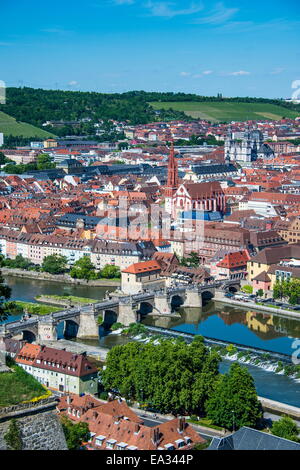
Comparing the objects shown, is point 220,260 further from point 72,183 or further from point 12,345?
point 72,183

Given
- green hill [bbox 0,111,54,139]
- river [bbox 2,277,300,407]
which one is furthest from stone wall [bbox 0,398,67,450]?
green hill [bbox 0,111,54,139]

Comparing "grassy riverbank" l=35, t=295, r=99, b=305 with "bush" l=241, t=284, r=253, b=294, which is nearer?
"grassy riverbank" l=35, t=295, r=99, b=305

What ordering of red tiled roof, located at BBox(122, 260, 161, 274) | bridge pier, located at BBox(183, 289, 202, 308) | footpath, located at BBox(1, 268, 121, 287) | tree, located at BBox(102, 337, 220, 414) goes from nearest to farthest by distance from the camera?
tree, located at BBox(102, 337, 220, 414), bridge pier, located at BBox(183, 289, 202, 308), red tiled roof, located at BBox(122, 260, 161, 274), footpath, located at BBox(1, 268, 121, 287)

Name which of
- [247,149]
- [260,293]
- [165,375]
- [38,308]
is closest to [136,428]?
[165,375]

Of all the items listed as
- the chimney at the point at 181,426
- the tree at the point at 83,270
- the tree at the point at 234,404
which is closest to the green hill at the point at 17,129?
the tree at the point at 83,270

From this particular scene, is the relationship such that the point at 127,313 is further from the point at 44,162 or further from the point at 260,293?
the point at 44,162

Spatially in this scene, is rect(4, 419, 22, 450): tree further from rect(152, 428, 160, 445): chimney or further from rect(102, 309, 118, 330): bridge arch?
rect(102, 309, 118, 330): bridge arch

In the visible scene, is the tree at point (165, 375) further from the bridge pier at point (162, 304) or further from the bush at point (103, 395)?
the bridge pier at point (162, 304)
